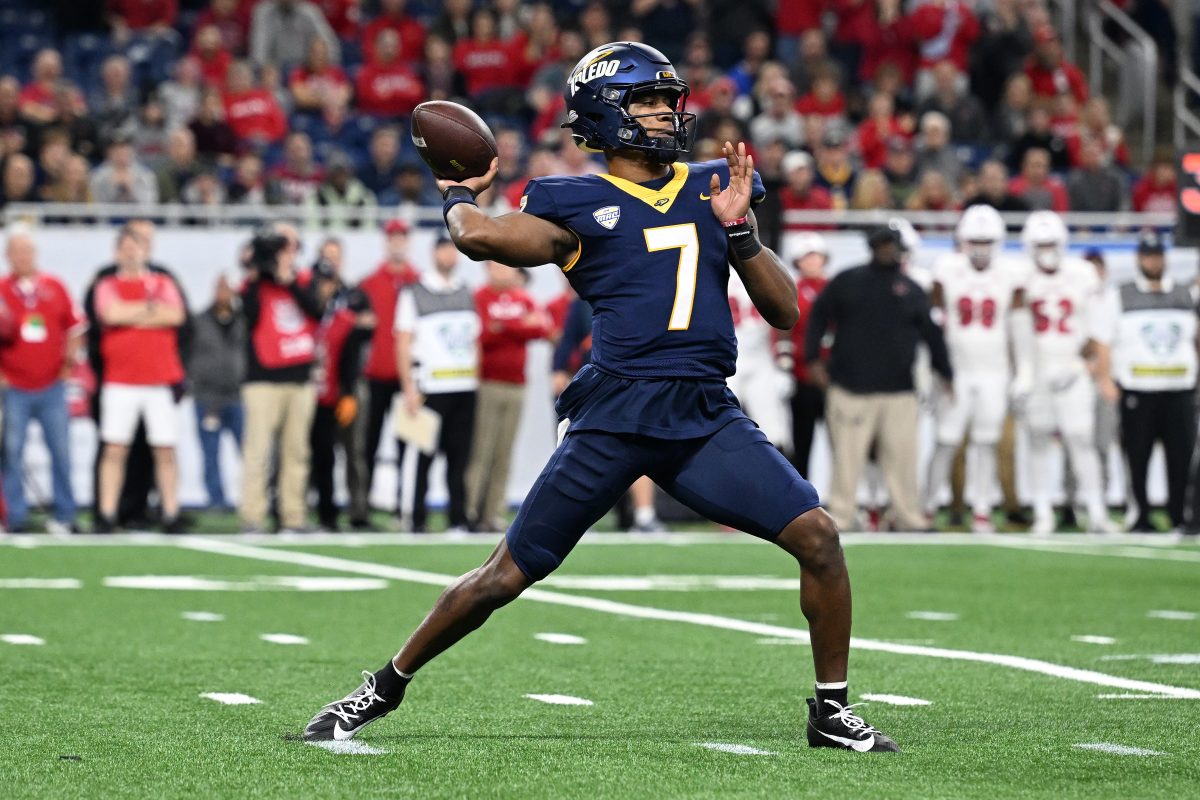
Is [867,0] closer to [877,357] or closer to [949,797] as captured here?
[877,357]

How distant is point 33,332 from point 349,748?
30.1 feet

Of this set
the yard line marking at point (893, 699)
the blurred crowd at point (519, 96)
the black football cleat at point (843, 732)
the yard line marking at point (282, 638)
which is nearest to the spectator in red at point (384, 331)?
the blurred crowd at point (519, 96)

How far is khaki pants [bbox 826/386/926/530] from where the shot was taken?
47.3 feet

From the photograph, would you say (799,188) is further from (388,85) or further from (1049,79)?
(1049,79)

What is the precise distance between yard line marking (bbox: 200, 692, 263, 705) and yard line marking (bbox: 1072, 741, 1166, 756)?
2.53 meters

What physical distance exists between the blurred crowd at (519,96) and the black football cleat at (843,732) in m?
9.94

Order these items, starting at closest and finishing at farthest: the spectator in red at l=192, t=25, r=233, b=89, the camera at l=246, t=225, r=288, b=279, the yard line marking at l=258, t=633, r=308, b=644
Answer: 1. the yard line marking at l=258, t=633, r=308, b=644
2. the camera at l=246, t=225, r=288, b=279
3. the spectator in red at l=192, t=25, r=233, b=89

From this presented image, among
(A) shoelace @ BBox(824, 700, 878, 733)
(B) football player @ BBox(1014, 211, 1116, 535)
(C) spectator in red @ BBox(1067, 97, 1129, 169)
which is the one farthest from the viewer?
(C) spectator in red @ BBox(1067, 97, 1129, 169)

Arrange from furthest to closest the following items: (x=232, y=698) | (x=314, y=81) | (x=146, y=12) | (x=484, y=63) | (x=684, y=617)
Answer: (x=146, y=12), (x=484, y=63), (x=314, y=81), (x=684, y=617), (x=232, y=698)

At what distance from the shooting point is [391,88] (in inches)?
732

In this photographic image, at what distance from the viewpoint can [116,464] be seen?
13.9 meters

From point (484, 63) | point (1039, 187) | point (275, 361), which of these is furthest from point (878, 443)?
point (484, 63)

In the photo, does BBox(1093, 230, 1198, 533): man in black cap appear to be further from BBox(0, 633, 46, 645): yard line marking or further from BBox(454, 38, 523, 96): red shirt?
BBox(0, 633, 46, 645): yard line marking

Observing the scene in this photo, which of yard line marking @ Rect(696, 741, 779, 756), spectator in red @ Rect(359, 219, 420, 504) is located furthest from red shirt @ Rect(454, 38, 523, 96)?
yard line marking @ Rect(696, 741, 779, 756)
